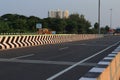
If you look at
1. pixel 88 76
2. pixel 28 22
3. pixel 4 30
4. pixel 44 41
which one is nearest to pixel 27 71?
pixel 88 76

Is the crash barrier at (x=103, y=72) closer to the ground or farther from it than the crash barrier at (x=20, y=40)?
farther from it

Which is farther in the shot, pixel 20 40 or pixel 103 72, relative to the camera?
pixel 20 40

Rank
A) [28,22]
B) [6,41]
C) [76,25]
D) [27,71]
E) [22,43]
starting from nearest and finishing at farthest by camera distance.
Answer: [27,71]
[6,41]
[22,43]
[28,22]
[76,25]

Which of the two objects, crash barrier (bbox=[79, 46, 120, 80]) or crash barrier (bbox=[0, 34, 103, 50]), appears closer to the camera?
crash barrier (bbox=[79, 46, 120, 80])

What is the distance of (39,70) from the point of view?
13.2 metres

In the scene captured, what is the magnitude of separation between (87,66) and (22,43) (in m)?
15.8

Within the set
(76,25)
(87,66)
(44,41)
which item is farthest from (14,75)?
(76,25)

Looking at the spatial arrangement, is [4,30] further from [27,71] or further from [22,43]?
[27,71]

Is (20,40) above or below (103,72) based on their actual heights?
below

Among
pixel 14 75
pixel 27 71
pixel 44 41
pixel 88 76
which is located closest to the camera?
pixel 88 76

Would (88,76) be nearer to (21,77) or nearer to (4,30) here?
(21,77)

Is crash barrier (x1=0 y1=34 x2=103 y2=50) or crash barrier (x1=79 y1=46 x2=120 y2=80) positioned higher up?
crash barrier (x1=79 y1=46 x2=120 y2=80)

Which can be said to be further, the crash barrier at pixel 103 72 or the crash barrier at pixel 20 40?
the crash barrier at pixel 20 40

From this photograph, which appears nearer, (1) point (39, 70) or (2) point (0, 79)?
(2) point (0, 79)
